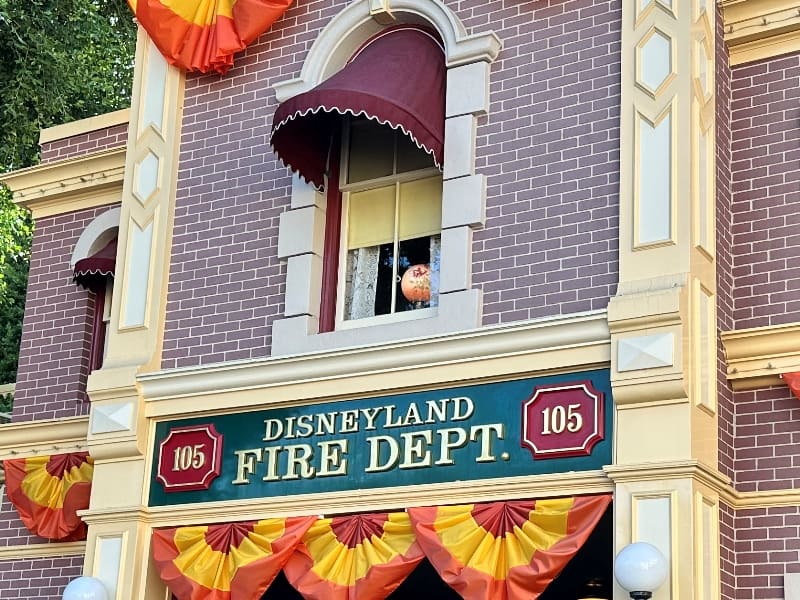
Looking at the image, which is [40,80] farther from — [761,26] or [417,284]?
[761,26]

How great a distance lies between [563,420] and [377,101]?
2.97 meters

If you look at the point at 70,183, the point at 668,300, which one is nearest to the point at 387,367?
the point at 668,300

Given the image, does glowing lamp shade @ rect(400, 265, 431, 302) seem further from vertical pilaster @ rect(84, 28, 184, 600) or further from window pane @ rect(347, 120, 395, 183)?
vertical pilaster @ rect(84, 28, 184, 600)

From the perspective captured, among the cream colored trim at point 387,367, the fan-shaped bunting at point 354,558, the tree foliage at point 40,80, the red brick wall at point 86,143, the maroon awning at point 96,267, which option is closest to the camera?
the cream colored trim at point 387,367

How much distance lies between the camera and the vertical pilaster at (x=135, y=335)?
12.2m

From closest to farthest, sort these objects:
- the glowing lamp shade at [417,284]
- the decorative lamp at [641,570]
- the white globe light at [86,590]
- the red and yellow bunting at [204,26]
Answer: the decorative lamp at [641,570] → the white globe light at [86,590] → the glowing lamp shade at [417,284] → the red and yellow bunting at [204,26]

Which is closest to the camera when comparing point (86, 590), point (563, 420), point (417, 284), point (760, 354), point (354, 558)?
point (563, 420)

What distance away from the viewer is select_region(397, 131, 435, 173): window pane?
40.4 ft

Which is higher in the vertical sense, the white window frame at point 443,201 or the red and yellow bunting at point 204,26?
the red and yellow bunting at point 204,26

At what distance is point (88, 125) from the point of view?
51.2 feet

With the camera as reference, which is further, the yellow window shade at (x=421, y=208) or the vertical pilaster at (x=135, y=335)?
the vertical pilaster at (x=135, y=335)

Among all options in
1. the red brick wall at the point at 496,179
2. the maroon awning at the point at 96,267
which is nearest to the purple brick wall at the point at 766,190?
the red brick wall at the point at 496,179

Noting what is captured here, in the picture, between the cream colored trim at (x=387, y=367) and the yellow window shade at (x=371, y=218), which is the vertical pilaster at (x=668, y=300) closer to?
the cream colored trim at (x=387, y=367)

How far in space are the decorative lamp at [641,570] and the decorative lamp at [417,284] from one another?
3.19 m
